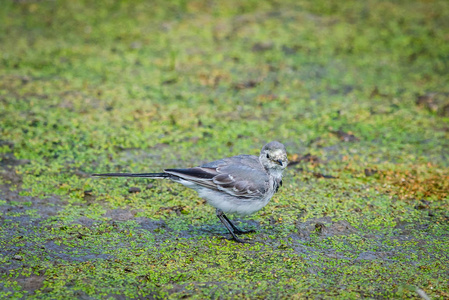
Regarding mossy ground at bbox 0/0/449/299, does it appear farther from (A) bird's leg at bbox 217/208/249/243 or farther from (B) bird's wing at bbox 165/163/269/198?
(B) bird's wing at bbox 165/163/269/198

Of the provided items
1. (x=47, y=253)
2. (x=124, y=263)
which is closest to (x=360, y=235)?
(x=124, y=263)

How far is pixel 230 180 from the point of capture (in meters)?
4.43

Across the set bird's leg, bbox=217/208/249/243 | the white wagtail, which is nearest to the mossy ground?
bird's leg, bbox=217/208/249/243

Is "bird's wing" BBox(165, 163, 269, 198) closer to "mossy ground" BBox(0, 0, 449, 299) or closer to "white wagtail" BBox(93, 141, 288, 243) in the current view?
"white wagtail" BBox(93, 141, 288, 243)

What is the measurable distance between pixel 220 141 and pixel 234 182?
1928 mm

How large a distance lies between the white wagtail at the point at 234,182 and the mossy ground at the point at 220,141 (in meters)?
0.34

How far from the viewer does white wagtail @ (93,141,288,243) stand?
14.4 feet

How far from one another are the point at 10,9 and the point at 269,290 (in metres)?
7.85

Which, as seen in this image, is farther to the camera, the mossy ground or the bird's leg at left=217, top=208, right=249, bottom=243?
the bird's leg at left=217, top=208, right=249, bottom=243

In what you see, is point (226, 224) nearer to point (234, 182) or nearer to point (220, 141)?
point (234, 182)

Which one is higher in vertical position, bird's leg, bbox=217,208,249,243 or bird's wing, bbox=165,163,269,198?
bird's wing, bbox=165,163,269,198

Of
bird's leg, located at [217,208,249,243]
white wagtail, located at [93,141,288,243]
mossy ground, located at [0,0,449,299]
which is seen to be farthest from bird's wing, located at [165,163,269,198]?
mossy ground, located at [0,0,449,299]

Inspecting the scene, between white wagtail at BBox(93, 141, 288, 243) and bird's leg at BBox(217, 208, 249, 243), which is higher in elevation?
white wagtail at BBox(93, 141, 288, 243)

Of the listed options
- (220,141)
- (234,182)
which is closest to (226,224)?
Answer: (234,182)
